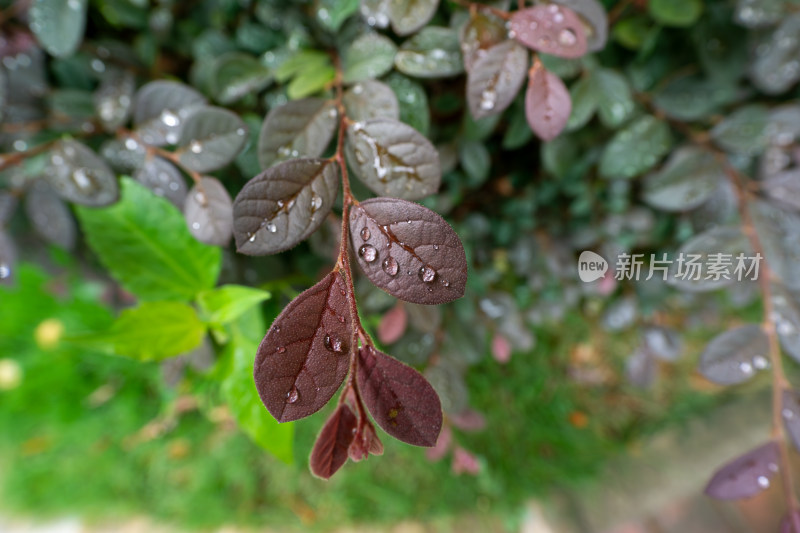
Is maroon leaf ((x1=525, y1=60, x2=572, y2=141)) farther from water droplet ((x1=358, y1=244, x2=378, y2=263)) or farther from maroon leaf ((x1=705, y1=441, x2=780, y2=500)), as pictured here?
maroon leaf ((x1=705, y1=441, x2=780, y2=500))

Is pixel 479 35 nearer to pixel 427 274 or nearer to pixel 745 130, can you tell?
pixel 427 274

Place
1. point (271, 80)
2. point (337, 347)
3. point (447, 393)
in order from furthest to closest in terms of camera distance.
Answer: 1. point (447, 393)
2. point (271, 80)
3. point (337, 347)

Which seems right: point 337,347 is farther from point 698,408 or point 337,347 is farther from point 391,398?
point 698,408

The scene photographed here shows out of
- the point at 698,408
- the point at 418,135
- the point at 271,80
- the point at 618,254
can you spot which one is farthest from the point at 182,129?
the point at 698,408

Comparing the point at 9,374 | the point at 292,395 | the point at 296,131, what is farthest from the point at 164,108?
the point at 9,374

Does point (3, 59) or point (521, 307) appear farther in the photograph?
point (521, 307)

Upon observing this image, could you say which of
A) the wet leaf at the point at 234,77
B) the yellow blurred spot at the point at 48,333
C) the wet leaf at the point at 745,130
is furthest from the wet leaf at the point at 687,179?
the yellow blurred spot at the point at 48,333

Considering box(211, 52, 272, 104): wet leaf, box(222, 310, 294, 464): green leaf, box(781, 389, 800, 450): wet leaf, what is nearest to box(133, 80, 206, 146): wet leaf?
box(211, 52, 272, 104): wet leaf
